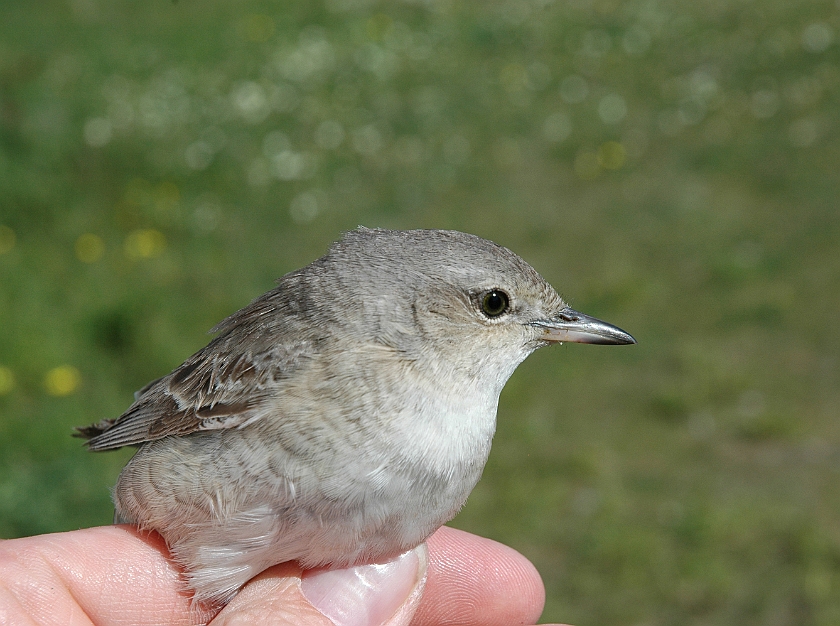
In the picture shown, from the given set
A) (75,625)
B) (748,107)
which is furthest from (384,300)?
(748,107)

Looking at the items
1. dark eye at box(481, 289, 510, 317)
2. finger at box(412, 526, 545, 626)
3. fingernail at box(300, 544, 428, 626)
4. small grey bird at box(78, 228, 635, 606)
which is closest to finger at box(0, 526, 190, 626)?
small grey bird at box(78, 228, 635, 606)

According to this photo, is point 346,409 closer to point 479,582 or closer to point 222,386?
point 222,386

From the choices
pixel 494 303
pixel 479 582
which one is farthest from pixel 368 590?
pixel 494 303

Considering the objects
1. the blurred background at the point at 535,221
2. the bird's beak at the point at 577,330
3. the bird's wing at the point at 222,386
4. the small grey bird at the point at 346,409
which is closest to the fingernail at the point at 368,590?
the small grey bird at the point at 346,409

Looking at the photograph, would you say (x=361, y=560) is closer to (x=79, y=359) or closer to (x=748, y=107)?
(x=79, y=359)

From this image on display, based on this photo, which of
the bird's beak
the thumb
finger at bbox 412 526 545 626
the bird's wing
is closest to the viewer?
the bird's wing

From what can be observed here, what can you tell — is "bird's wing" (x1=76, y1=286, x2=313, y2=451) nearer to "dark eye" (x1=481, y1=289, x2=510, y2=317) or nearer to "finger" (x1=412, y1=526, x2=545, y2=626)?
"dark eye" (x1=481, y1=289, x2=510, y2=317)
